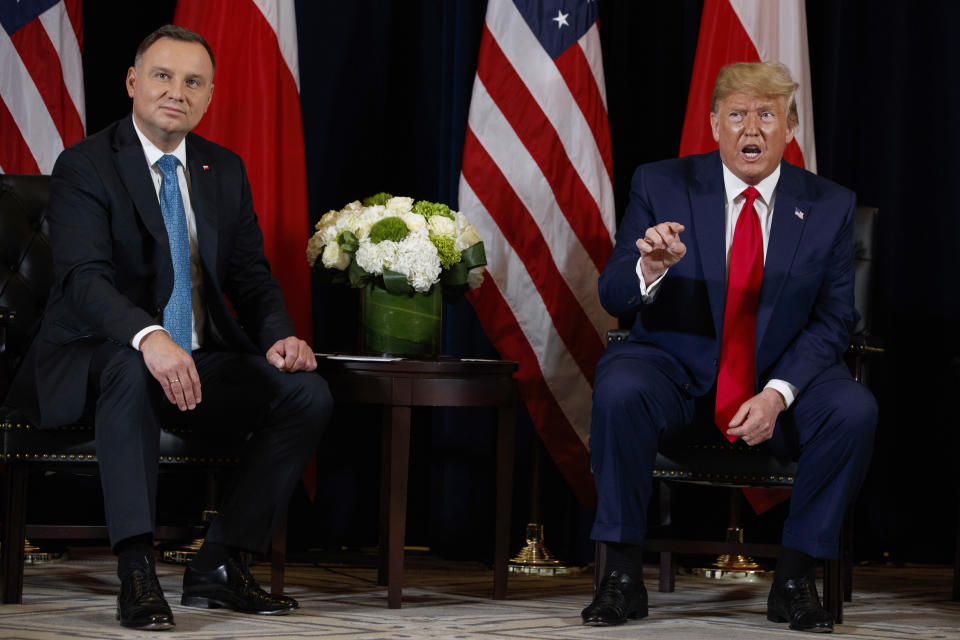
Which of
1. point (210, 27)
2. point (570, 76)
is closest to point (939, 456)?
point (570, 76)

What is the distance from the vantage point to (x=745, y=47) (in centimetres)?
383

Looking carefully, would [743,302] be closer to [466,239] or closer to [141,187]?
[466,239]

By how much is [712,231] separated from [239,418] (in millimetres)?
1237

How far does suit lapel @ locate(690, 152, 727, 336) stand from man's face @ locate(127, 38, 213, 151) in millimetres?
1265

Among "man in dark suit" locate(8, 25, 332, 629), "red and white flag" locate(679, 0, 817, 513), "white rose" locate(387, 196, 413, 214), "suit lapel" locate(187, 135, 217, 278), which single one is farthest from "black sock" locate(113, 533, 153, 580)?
"red and white flag" locate(679, 0, 817, 513)

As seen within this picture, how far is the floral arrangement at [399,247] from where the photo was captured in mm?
3141

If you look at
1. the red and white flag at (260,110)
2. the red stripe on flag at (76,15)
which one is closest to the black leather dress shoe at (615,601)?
the red and white flag at (260,110)

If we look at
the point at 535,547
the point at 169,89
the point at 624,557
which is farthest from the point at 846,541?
the point at 169,89

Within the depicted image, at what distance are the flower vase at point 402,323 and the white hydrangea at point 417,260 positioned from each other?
0.07 meters

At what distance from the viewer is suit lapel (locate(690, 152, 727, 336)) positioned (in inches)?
119

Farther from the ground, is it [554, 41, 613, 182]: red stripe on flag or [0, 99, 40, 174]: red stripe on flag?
[554, 41, 613, 182]: red stripe on flag

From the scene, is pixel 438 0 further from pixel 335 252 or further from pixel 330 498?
pixel 330 498

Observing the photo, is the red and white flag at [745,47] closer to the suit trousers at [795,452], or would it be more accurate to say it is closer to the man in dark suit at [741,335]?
the man in dark suit at [741,335]

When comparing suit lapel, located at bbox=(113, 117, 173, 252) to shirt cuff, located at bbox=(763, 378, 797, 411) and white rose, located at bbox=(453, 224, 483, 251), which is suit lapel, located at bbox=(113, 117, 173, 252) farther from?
shirt cuff, located at bbox=(763, 378, 797, 411)
